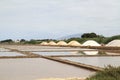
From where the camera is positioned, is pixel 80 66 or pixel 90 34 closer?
pixel 80 66

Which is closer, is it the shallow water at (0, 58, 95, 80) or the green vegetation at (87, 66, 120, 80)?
the green vegetation at (87, 66, 120, 80)

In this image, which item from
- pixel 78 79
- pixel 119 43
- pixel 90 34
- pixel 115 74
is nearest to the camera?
pixel 115 74

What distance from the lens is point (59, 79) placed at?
4.86m

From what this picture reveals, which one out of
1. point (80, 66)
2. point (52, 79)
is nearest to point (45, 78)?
point (52, 79)

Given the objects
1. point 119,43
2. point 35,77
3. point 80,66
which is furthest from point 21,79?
point 119,43

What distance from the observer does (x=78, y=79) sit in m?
4.73

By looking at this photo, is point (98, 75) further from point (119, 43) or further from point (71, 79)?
point (119, 43)

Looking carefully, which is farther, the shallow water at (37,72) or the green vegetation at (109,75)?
the shallow water at (37,72)

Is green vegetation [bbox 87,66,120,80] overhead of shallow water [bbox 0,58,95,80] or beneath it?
overhead

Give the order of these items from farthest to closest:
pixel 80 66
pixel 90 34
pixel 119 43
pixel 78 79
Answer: pixel 90 34 → pixel 119 43 → pixel 80 66 → pixel 78 79

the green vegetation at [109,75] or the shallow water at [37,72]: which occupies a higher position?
the green vegetation at [109,75]

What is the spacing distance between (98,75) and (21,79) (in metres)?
1.28

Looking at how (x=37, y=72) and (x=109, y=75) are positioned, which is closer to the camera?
(x=109, y=75)

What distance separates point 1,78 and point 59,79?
0.94m
